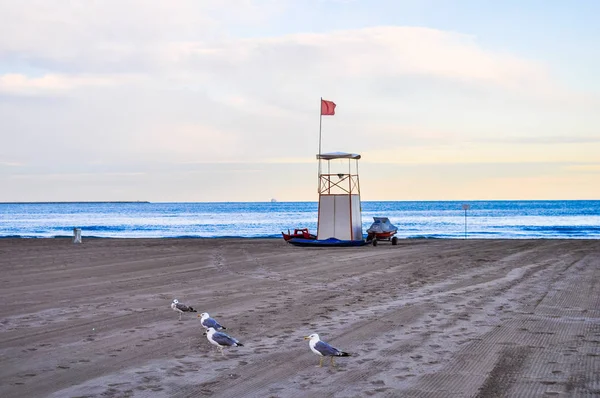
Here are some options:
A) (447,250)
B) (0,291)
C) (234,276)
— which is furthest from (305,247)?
(0,291)

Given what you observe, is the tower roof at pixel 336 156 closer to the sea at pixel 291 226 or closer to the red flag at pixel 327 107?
the red flag at pixel 327 107

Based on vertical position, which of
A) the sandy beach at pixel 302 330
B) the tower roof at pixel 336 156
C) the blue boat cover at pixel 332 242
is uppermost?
the tower roof at pixel 336 156

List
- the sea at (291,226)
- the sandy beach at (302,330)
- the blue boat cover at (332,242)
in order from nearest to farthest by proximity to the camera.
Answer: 1. the sandy beach at (302,330)
2. the blue boat cover at (332,242)
3. the sea at (291,226)

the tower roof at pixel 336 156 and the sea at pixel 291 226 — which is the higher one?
the tower roof at pixel 336 156

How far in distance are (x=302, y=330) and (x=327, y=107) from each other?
80.6 ft

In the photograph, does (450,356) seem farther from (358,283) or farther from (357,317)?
(358,283)

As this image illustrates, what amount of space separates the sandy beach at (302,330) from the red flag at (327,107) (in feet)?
43.6

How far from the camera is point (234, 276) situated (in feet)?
68.9

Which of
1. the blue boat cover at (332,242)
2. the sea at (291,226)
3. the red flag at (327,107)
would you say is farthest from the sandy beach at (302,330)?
the sea at (291,226)

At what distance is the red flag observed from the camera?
117 feet

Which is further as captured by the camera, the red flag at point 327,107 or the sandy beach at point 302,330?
the red flag at point 327,107

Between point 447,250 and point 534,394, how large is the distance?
2369cm

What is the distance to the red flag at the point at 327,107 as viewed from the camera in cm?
3572

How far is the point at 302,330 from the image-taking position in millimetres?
12211
